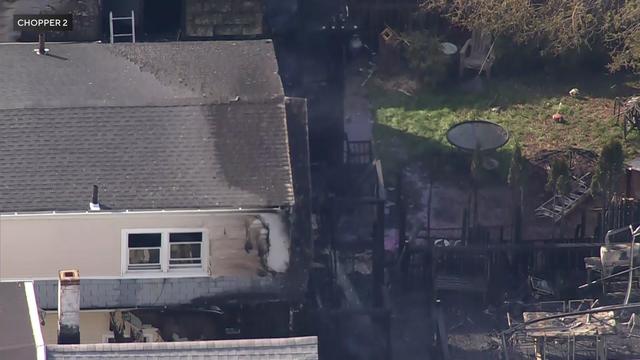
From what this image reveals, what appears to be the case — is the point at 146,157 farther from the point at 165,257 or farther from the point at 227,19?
the point at 227,19

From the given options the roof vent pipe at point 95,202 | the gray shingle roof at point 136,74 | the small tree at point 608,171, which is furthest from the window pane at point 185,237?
the small tree at point 608,171

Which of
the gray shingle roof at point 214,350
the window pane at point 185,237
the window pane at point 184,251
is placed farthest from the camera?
the window pane at point 184,251

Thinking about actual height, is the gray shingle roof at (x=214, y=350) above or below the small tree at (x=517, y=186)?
below

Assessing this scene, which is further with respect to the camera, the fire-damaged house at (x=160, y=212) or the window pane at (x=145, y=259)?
the window pane at (x=145, y=259)

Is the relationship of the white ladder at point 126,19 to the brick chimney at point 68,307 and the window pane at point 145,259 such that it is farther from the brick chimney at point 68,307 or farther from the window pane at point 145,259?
the brick chimney at point 68,307

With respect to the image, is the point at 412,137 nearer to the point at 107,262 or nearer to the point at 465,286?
the point at 465,286
